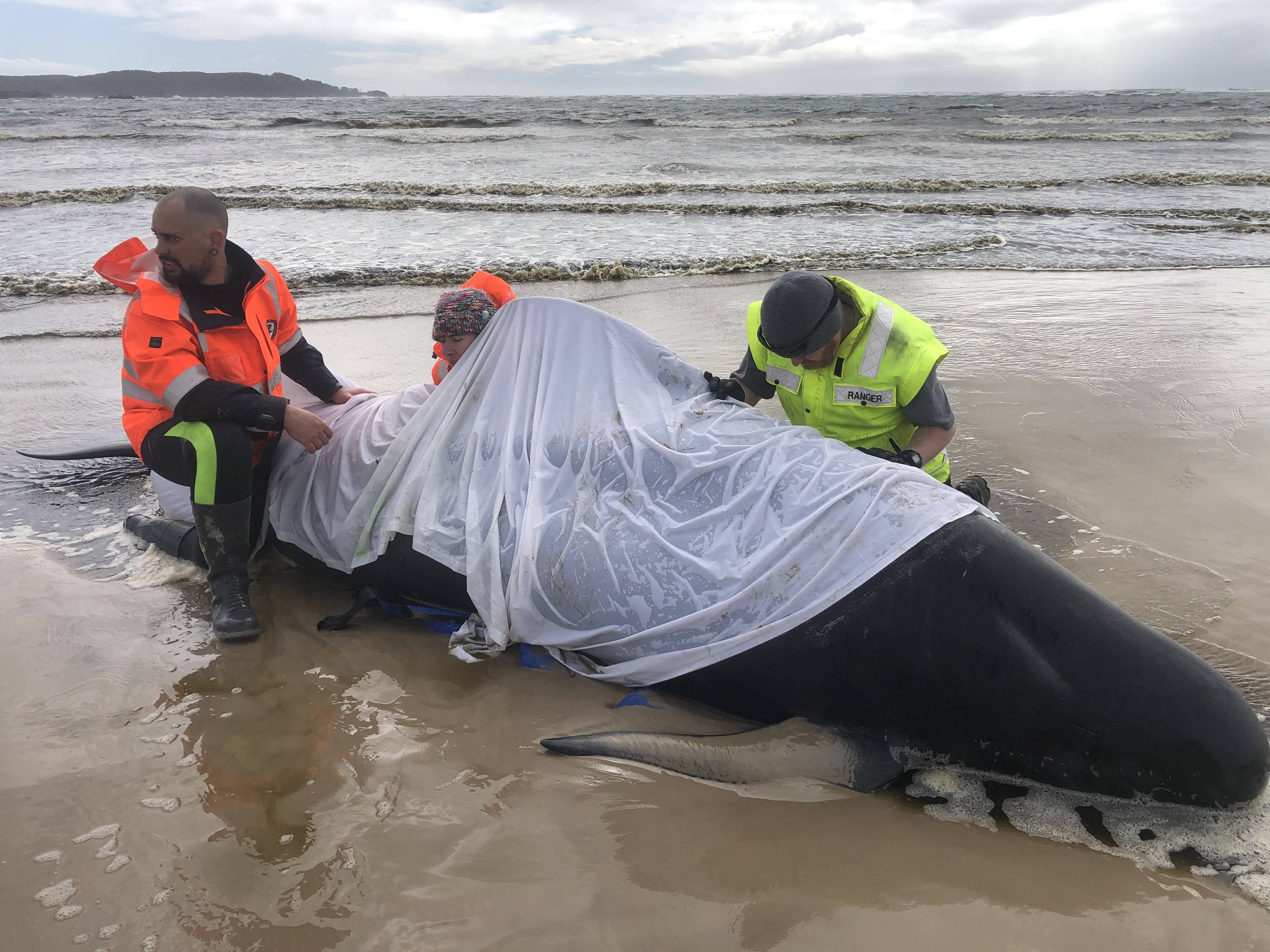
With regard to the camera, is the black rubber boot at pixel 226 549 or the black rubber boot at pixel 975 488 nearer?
the black rubber boot at pixel 226 549

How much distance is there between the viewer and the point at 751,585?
242 cm

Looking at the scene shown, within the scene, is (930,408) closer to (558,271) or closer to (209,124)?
(558,271)

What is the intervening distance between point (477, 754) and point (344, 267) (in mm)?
7948

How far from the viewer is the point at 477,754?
8.07 ft

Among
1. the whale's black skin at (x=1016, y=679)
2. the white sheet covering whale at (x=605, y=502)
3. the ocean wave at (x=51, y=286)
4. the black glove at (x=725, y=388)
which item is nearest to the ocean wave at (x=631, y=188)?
the ocean wave at (x=51, y=286)

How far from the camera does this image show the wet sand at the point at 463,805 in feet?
6.21

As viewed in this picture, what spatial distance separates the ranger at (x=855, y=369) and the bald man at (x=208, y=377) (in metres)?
1.77

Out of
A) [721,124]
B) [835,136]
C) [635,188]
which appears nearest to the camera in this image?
[635,188]

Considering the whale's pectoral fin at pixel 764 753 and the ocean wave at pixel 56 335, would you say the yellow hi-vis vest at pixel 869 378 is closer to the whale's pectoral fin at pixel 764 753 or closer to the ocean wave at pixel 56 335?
the whale's pectoral fin at pixel 764 753

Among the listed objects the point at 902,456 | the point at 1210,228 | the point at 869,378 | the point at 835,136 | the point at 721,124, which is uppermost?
the point at 721,124

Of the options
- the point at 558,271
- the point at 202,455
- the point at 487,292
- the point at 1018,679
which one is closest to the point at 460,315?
the point at 487,292

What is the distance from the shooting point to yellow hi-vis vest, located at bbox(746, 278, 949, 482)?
3.34m

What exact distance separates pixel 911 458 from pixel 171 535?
9.95ft

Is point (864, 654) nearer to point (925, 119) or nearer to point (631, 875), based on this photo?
point (631, 875)
